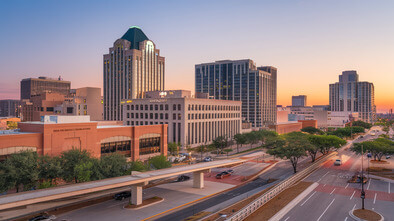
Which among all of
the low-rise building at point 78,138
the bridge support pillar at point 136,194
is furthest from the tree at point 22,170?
the bridge support pillar at point 136,194

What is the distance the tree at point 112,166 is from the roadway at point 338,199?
90.7 feet

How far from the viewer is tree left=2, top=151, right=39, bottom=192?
38872 millimetres

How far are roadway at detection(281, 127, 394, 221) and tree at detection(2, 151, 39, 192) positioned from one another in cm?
3633

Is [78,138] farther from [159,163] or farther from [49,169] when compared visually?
[159,163]

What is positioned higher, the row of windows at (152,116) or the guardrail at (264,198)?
the row of windows at (152,116)

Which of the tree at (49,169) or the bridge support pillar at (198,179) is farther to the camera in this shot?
the bridge support pillar at (198,179)

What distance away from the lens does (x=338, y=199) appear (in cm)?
4297

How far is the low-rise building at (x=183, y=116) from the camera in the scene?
4309 inches

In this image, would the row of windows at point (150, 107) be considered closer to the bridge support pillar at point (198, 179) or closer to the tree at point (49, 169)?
the bridge support pillar at point (198, 179)

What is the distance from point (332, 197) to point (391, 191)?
44.4 ft

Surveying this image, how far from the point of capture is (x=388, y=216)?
3494 cm

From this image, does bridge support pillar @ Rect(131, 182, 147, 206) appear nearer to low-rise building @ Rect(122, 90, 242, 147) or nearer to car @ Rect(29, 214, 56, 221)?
car @ Rect(29, 214, 56, 221)

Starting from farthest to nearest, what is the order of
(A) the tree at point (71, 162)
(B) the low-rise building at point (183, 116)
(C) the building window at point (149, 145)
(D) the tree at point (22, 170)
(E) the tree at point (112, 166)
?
(B) the low-rise building at point (183, 116), (C) the building window at point (149, 145), (E) the tree at point (112, 166), (A) the tree at point (71, 162), (D) the tree at point (22, 170)

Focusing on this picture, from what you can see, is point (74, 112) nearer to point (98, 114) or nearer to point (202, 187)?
point (98, 114)
